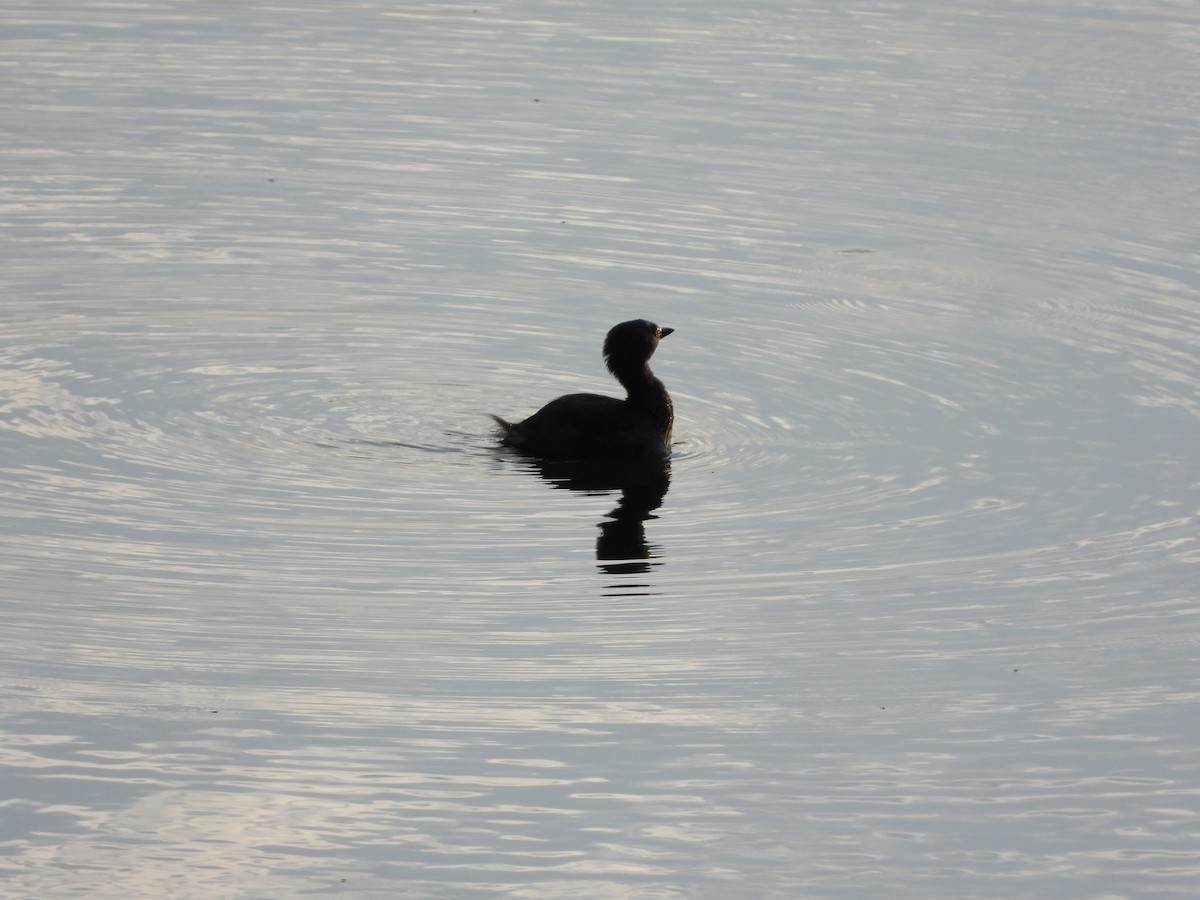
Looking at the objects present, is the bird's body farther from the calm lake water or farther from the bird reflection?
the calm lake water

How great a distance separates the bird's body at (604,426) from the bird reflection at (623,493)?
88mm

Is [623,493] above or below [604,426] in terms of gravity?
below

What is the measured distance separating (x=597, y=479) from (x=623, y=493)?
381 mm

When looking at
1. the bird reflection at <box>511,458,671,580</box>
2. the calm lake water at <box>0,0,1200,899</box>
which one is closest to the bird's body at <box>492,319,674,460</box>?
the bird reflection at <box>511,458,671,580</box>

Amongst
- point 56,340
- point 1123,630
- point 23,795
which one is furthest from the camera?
point 56,340

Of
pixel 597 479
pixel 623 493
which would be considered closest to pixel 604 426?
pixel 597 479

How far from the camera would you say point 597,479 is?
12.1m

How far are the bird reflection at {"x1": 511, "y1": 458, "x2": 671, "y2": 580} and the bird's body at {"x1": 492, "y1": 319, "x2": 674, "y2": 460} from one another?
0.09 m

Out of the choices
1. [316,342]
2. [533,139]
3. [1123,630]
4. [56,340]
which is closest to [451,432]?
[316,342]

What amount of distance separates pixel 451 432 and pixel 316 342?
1.88m

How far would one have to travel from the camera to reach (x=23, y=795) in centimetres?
758

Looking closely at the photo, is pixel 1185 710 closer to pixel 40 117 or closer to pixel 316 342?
pixel 316 342

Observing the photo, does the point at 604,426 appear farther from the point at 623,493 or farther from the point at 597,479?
the point at 623,493

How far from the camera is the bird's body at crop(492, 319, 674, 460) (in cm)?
1222
